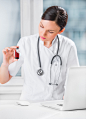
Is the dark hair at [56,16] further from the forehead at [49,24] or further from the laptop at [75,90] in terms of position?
the laptop at [75,90]

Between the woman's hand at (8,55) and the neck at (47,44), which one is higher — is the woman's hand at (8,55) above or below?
below

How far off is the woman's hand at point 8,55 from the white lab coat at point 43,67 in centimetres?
14

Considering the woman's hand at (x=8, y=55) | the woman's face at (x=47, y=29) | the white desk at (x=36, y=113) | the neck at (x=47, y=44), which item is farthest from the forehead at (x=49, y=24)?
the white desk at (x=36, y=113)

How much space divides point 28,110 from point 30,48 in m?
0.84

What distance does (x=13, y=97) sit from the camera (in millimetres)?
2354

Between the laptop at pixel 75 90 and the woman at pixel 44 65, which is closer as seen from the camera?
the laptop at pixel 75 90

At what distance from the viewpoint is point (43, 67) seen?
1675 mm

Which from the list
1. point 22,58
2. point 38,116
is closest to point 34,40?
point 22,58

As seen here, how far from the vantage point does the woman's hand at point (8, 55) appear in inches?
56.5

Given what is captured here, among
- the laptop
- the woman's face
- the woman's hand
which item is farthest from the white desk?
the woman's face

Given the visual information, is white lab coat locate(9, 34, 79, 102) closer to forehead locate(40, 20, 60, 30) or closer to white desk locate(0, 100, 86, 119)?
forehead locate(40, 20, 60, 30)

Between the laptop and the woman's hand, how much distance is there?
634 mm

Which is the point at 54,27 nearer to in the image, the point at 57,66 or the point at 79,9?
the point at 57,66

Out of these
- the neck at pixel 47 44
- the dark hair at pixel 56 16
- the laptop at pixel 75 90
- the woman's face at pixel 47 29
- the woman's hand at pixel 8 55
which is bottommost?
the laptop at pixel 75 90
